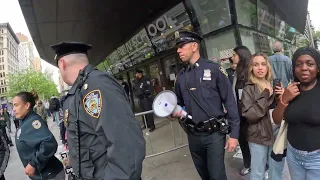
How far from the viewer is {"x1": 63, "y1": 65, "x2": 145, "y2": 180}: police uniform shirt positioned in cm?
131

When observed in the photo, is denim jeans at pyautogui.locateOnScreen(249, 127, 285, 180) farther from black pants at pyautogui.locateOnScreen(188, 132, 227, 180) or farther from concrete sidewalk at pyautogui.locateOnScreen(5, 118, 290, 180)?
concrete sidewalk at pyautogui.locateOnScreen(5, 118, 290, 180)

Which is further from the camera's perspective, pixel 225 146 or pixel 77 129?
pixel 225 146

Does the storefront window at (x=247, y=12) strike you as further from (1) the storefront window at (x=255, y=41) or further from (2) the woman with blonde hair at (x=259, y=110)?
(2) the woman with blonde hair at (x=259, y=110)

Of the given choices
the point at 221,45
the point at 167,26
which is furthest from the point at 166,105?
the point at 167,26

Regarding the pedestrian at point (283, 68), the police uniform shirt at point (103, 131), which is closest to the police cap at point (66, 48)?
the police uniform shirt at point (103, 131)

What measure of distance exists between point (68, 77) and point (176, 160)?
3777 millimetres

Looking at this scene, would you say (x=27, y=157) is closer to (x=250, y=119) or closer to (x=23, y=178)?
(x=250, y=119)

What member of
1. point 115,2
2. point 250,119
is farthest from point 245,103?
point 115,2

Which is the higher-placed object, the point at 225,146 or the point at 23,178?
the point at 225,146

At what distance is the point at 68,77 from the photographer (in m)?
1.62

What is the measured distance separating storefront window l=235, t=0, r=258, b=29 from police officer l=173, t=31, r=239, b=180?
6077 mm

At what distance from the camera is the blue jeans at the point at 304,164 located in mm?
1975

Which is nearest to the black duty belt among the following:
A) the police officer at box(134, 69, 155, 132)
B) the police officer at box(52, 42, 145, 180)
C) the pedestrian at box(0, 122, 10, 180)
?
the police officer at box(52, 42, 145, 180)

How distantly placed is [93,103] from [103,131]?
17 centimetres
